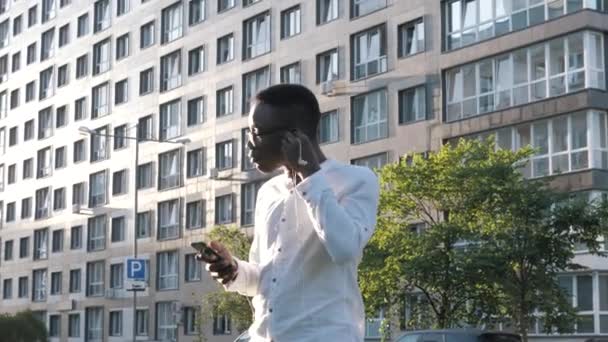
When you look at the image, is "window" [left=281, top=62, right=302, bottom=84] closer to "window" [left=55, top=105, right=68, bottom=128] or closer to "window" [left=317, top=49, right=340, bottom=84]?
"window" [left=317, top=49, right=340, bottom=84]

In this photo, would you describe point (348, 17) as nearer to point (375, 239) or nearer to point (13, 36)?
point (375, 239)

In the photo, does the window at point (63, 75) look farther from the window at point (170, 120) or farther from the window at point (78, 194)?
the window at point (170, 120)

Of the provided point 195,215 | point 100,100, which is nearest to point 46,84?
point 100,100

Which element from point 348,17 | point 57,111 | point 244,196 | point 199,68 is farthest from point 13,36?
point 348,17

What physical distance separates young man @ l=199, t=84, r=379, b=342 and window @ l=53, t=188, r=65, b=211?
230ft

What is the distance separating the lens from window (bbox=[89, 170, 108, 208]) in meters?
66.3

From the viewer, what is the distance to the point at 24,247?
78000 millimetres

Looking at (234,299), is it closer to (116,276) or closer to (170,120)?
(170,120)

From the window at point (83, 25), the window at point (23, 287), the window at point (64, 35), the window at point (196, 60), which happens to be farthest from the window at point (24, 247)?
the window at point (196, 60)

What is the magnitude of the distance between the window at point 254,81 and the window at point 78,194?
767 inches

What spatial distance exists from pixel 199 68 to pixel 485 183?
107ft

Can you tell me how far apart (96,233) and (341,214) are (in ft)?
215

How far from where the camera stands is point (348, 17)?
153 ft

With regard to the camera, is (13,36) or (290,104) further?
(13,36)
